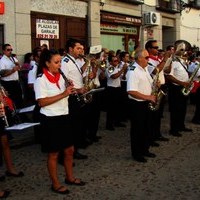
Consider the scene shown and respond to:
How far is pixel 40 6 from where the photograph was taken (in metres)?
12.7

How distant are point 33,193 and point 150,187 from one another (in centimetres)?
145

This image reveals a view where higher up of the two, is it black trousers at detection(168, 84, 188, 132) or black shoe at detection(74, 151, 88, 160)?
black trousers at detection(168, 84, 188, 132)

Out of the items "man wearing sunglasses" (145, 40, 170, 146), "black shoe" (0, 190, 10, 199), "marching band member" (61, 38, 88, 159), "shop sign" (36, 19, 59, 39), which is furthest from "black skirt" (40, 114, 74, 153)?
"shop sign" (36, 19, 59, 39)

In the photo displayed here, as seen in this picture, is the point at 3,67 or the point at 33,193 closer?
the point at 33,193

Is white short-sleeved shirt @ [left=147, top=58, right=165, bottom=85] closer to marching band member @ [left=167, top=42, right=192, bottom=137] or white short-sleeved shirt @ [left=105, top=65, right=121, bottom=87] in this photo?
marching band member @ [left=167, top=42, right=192, bottom=137]

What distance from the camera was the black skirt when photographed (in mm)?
4945

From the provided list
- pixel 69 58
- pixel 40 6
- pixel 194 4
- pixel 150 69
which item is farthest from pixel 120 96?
pixel 194 4

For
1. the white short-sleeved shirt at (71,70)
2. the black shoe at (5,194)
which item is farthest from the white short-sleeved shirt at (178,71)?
the black shoe at (5,194)

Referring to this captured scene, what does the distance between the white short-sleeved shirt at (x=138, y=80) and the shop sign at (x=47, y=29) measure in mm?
6903

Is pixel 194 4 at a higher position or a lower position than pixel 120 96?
higher

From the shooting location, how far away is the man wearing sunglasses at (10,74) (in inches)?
363

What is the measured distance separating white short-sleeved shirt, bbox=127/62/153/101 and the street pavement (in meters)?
1.14

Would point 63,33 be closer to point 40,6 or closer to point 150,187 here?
point 40,6

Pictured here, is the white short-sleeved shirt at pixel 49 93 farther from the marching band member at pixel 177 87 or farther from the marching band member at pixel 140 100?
the marching band member at pixel 177 87
